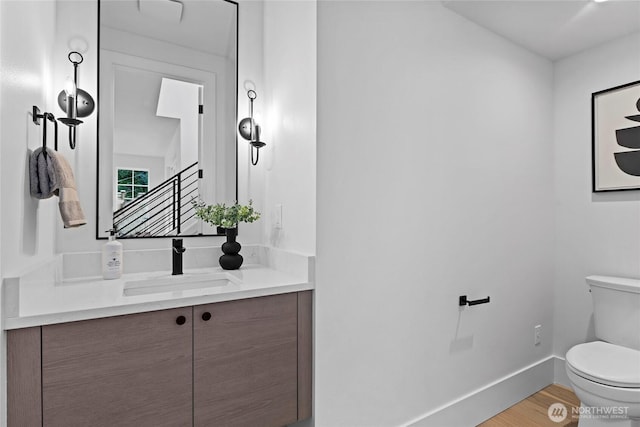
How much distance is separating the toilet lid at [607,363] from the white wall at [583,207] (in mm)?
472

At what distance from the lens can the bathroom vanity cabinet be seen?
0.95m

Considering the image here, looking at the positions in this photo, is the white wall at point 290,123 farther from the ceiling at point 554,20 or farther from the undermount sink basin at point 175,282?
the ceiling at point 554,20

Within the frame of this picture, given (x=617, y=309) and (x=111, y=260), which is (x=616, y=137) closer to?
(x=617, y=309)

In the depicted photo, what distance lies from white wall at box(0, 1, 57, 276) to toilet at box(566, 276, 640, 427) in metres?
2.32

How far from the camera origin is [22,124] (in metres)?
1.11

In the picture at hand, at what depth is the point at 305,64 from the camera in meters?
1.50

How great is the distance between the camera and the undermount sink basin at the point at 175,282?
141 centimetres

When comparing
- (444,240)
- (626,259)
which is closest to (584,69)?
(626,259)

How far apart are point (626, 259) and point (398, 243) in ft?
5.23

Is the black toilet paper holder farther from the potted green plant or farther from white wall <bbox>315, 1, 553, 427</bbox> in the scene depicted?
the potted green plant

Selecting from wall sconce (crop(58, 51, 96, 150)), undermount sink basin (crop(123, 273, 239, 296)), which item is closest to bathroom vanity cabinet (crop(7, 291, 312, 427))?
undermount sink basin (crop(123, 273, 239, 296))

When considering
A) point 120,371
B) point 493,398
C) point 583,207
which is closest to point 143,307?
point 120,371

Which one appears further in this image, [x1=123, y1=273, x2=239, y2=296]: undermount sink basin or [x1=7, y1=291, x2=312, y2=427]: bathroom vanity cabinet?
[x1=123, y1=273, x2=239, y2=296]: undermount sink basin
